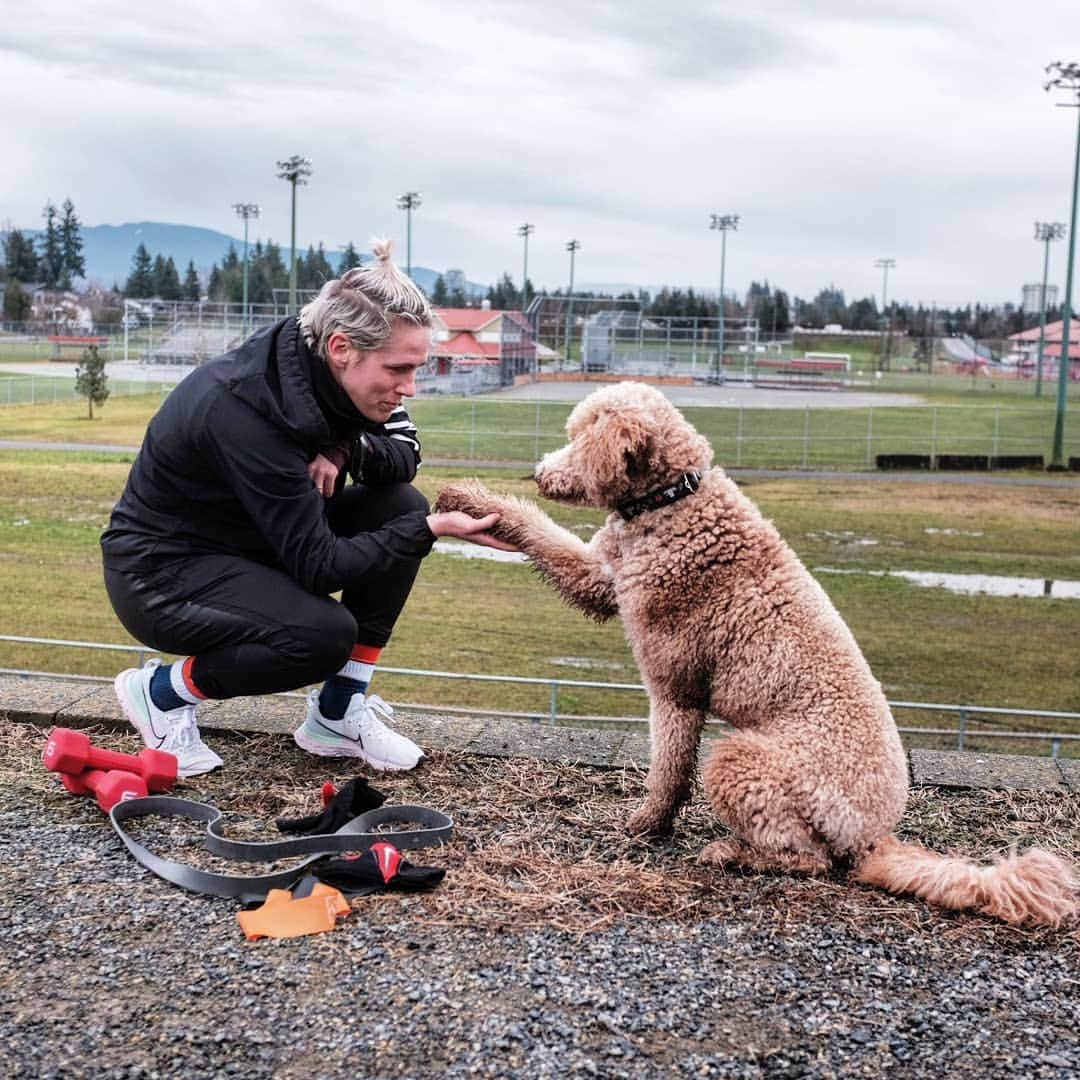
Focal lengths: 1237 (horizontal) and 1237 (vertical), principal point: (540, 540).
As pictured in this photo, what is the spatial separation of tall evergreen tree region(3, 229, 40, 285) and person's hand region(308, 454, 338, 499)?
53.2 m

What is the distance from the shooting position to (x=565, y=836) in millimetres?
3328

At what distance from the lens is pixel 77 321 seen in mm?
43781

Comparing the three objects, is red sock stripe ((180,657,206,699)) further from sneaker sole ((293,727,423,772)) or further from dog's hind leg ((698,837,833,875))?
dog's hind leg ((698,837,833,875))

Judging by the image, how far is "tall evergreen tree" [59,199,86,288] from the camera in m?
56.2

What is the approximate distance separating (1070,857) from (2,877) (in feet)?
8.87

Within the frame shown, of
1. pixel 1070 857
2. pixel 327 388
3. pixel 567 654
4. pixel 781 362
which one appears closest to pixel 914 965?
pixel 1070 857

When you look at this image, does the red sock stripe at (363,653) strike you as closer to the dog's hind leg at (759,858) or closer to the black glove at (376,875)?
the black glove at (376,875)

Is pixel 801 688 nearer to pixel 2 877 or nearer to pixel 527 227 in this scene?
pixel 2 877

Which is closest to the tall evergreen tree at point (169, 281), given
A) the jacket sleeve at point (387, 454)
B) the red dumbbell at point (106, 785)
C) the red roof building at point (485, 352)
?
the red roof building at point (485, 352)

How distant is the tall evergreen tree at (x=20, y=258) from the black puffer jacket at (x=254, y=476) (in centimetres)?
5311

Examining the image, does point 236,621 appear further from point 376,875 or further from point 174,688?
point 376,875

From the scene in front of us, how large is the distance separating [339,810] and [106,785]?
647 millimetres

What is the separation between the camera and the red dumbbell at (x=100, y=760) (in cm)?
340

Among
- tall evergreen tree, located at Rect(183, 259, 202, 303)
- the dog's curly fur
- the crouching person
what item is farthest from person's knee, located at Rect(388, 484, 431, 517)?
tall evergreen tree, located at Rect(183, 259, 202, 303)
